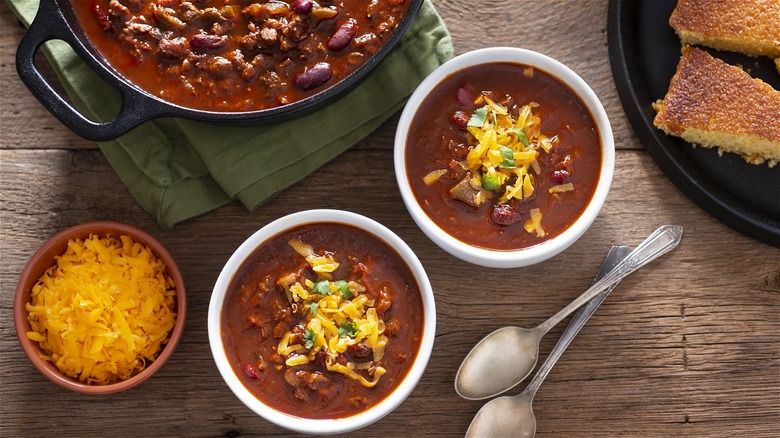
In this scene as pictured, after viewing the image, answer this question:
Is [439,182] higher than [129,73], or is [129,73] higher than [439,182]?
[129,73]

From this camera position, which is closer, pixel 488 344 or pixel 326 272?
pixel 326 272

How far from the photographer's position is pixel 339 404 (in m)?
3.16

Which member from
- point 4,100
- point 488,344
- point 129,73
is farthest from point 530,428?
point 4,100

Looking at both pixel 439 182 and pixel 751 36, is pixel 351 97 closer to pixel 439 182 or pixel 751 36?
pixel 439 182

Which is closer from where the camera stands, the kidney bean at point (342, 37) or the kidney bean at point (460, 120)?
the kidney bean at point (342, 37)

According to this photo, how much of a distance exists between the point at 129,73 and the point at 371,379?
146 cm

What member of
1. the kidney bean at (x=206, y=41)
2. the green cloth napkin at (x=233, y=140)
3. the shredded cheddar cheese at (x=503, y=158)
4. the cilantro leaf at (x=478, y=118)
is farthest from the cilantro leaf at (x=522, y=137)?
the kidney bean at (x=206, y=41)

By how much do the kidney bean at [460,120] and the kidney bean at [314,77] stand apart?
0.51 meters

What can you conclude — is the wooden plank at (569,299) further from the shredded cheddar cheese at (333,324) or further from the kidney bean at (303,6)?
the kidney bean at (303,6)

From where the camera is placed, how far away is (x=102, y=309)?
3.19 m

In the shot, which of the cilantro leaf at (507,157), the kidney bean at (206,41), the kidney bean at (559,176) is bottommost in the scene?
the kidney bean at (559,176)

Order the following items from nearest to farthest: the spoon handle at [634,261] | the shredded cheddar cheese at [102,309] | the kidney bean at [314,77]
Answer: the kidney bean at [314,77] < the shredded cheddar cheese at [102,309] < the spoon handle at [634,261]

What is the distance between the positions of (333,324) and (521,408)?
0.91m

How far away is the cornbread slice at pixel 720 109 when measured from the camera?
11.4 ft
